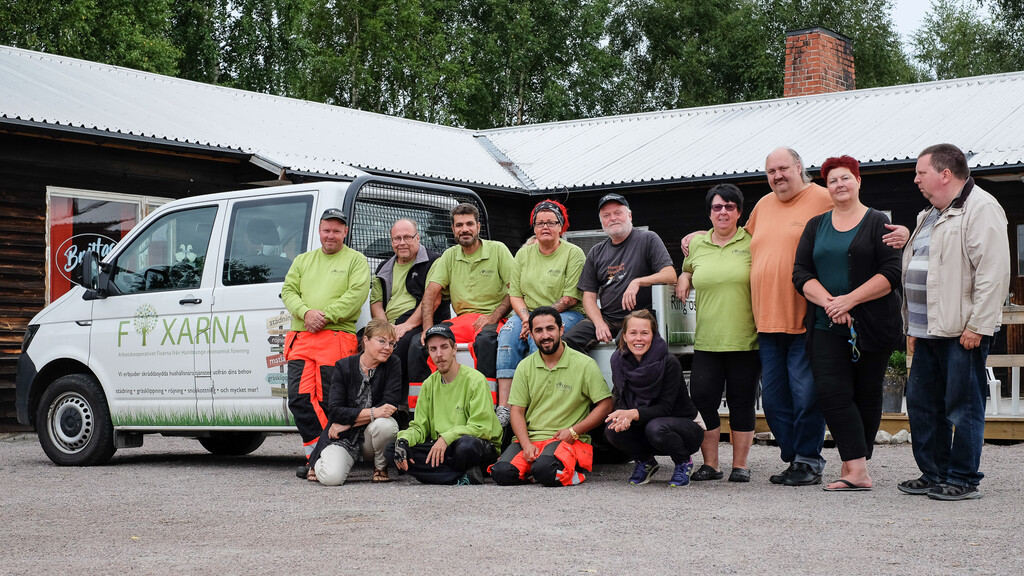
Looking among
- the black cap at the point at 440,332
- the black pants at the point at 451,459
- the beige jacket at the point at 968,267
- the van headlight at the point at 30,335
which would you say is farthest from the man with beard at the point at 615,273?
the van headlight at the point at 30,335

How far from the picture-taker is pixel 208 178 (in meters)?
14.9

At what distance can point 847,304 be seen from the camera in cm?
655

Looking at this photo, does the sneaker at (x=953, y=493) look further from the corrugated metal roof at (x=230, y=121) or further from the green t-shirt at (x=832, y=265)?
the corrugated metal roof at (x=230, y=121)

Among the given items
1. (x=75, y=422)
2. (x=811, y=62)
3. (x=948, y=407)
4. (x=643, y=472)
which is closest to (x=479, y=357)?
(x=643, y=472)

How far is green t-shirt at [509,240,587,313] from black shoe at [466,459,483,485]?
1.18 metres

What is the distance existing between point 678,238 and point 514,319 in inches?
407

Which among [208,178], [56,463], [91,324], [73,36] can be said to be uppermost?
[73,36]

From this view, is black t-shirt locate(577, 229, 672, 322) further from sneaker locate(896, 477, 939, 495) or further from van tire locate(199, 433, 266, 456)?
van tire locate(199, 433, 266, 456)

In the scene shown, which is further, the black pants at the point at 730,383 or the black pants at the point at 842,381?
the black pants at the point at 730,383

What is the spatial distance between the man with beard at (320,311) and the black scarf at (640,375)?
6.11ft

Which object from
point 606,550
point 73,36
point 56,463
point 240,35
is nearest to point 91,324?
point 56,463

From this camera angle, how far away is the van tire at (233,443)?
33.0 ft

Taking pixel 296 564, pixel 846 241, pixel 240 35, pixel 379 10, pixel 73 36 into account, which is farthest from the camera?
pixel 379 10

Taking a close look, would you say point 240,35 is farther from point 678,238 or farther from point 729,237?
point 729,237
